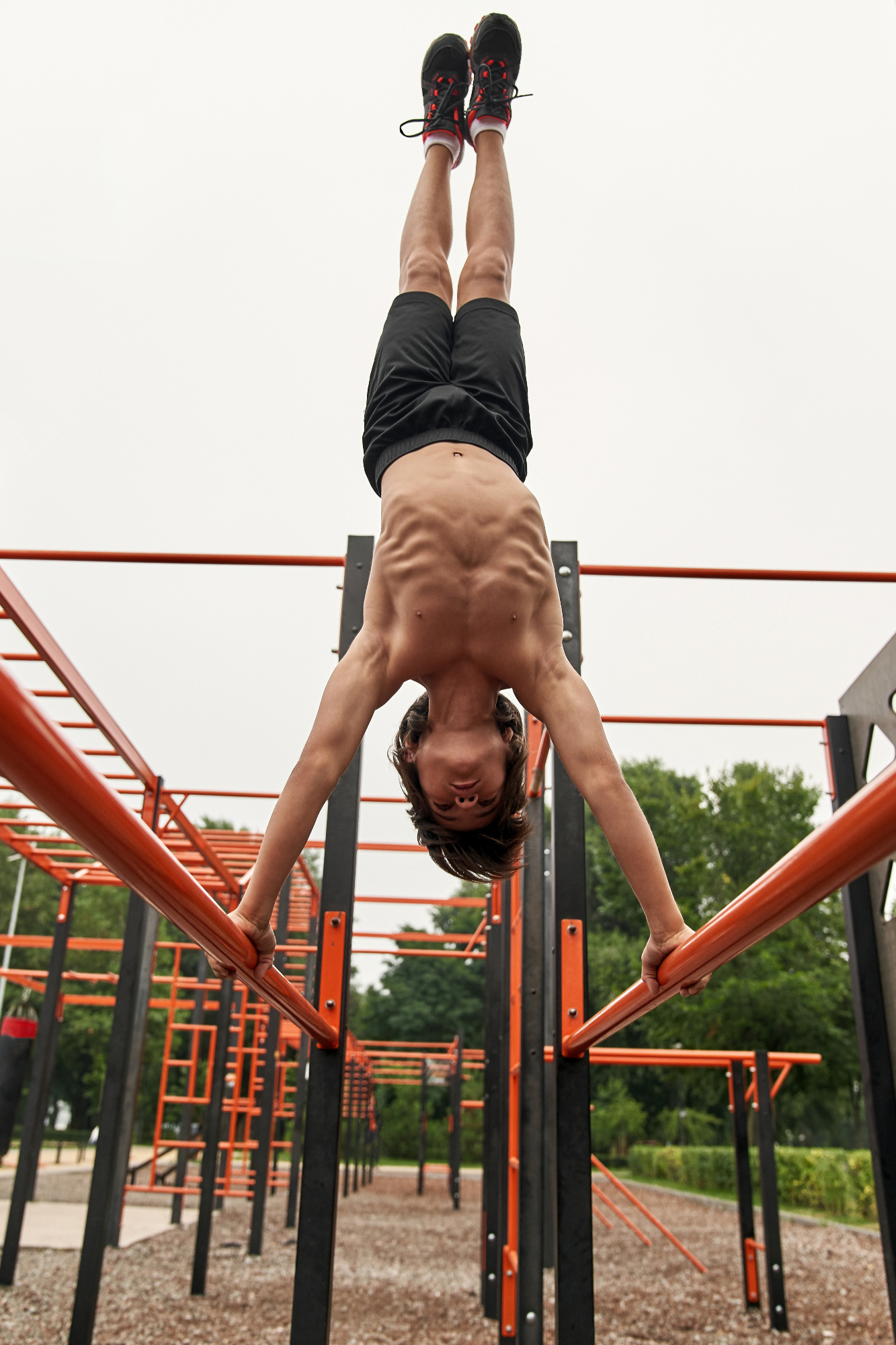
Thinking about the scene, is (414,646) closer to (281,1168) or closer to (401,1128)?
(281,1168)

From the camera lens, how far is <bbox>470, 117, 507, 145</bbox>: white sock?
2.91 meters

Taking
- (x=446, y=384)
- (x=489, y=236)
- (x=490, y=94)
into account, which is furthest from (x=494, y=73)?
(x=446, y=384)

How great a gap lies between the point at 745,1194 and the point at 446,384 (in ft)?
19.4

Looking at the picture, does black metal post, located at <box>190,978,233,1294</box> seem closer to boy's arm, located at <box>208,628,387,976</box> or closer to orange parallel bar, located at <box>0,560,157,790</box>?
orange parallel bar, located at <box>0,560,157,790</box>

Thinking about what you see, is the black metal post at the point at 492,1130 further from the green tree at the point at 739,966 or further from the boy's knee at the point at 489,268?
the green tree at the point at 739,966

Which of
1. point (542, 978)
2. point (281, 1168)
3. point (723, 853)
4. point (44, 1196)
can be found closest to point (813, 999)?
point (723, 853)

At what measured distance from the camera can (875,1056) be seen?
3.18 metres

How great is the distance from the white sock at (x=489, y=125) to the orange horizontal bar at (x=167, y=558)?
1.41m

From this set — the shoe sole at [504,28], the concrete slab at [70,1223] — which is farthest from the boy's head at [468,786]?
the concrete slab at [70,1223]

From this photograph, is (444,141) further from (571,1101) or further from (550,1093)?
(550,1093)

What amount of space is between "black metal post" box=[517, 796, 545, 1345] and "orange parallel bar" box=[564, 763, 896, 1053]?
2.34 m

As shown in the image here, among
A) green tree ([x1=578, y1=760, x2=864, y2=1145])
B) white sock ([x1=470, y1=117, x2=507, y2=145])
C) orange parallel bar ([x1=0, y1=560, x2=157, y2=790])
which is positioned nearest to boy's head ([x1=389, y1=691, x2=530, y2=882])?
orange parallel bar ([x1=0, y1=560, x2=157, y2=790])

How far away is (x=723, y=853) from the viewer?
73.2 feet

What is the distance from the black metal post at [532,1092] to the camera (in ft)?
10.8
